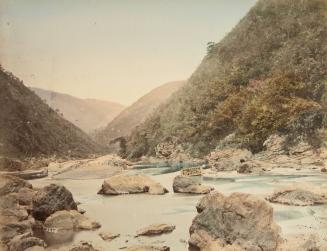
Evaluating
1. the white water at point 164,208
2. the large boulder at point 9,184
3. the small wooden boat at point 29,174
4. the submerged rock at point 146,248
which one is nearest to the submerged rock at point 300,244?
the white water at point 164,208

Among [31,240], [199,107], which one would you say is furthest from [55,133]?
[31,240]

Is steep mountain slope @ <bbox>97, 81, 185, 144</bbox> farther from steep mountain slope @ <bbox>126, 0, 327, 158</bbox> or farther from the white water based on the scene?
the white water

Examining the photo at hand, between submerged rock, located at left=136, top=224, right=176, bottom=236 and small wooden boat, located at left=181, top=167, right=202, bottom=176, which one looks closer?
submerged rock, located at left=136, top=224, right=176, bottom=236

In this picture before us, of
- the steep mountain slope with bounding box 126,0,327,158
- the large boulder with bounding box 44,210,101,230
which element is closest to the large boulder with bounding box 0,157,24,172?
the large boulder with bounding box 44,210,101,230

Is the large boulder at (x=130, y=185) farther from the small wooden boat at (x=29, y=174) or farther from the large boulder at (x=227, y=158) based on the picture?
the large boulder at (x=227, y=158)

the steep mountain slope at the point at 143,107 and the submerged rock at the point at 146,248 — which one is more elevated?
the steep mountain slope at the point at 143,107

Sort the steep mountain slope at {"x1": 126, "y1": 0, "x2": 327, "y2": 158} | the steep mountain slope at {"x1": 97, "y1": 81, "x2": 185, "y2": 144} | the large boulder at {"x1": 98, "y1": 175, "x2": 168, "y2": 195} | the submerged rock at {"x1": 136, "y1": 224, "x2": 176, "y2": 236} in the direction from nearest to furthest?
the submerged rock at {"x1": 136, "y1": 224, "x2": 176, "y2": 236}, the large boulder at {"x1": 98, "y1": 175, "x2": 168, "y2": 195}, the steep mountain slope at {"x1": 97, "y1": 81, "x2": 185, "y2": 144}, the steep mountain slope at {"x1": 126, "y1": 0, "x2": 327, "y2": 158}
